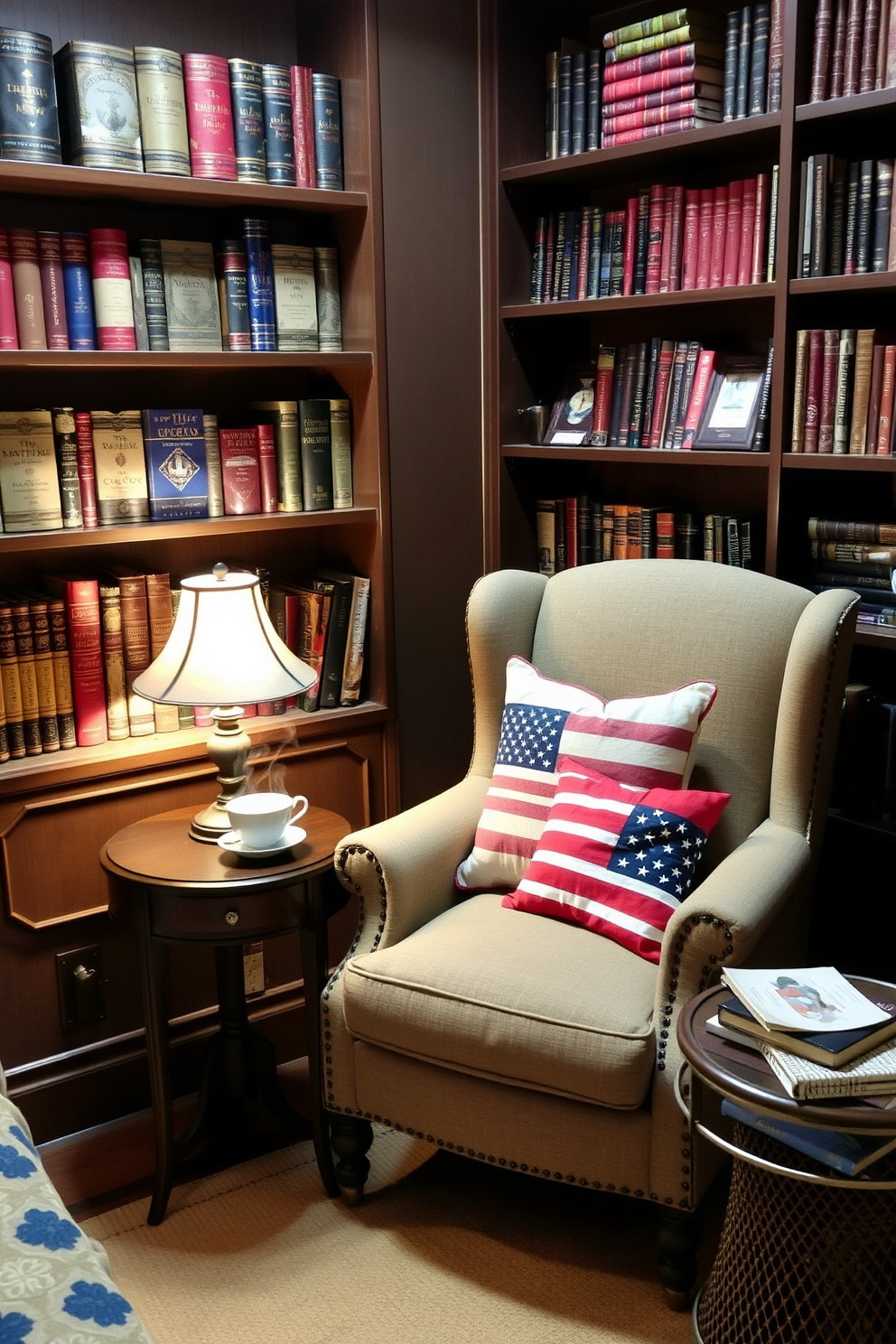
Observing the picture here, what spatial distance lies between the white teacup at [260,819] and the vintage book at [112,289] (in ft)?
3.07

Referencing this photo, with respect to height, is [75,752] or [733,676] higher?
[733,676]

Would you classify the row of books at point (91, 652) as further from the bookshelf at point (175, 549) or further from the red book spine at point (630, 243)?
the red book spine at point (630, 243)

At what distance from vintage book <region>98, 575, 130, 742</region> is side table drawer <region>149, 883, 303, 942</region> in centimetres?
51

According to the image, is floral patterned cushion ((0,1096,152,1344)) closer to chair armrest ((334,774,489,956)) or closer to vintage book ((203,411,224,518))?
chair armrest ((334,774,489,956))

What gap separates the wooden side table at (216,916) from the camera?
216cm

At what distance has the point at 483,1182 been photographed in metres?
2.32

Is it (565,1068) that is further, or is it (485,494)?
(485,494)

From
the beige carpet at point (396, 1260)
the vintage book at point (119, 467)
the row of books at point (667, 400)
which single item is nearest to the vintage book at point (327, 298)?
the vintage book at point (119, 467)

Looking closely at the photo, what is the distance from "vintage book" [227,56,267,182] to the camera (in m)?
2.44

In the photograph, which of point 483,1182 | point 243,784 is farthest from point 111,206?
point 483,1182

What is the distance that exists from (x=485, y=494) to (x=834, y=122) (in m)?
1.08

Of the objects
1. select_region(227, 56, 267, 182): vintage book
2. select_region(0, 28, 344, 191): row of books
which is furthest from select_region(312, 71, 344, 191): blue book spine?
select_region(227, 56, 267, 182): vintage book

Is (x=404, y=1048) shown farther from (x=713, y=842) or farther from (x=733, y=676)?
(x=733, y=676)

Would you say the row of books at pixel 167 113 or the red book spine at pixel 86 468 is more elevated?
the row of books at pixel 167 113
